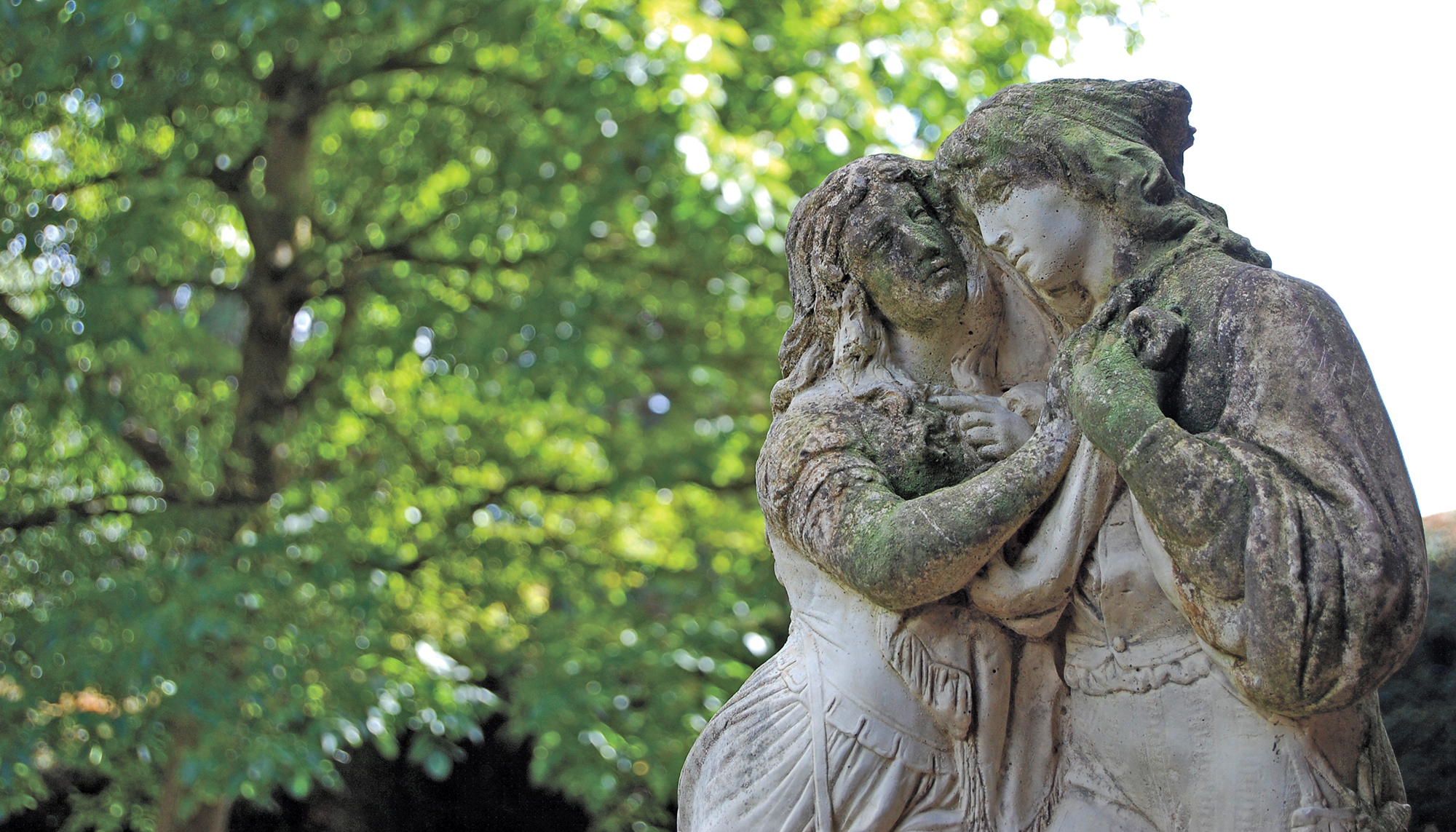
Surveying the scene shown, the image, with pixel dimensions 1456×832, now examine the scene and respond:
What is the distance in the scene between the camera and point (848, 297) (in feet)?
8.55

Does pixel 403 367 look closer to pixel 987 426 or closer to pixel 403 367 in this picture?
pixel 403 367

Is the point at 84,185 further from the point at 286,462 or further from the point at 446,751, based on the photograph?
the point at 446,751

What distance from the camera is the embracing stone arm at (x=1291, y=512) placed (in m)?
1.88

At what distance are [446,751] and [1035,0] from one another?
4.60 meters

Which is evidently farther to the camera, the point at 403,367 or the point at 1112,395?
the point at 403,367

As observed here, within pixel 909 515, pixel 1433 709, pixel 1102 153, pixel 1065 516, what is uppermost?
pixel 1102 153

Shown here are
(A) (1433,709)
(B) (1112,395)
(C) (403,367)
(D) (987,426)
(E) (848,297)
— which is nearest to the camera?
(B) (1112,395)

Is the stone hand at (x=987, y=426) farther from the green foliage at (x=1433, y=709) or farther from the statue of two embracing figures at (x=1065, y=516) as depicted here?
the green foliage at (x=1433, y=709)

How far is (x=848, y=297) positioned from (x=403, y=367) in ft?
16.4

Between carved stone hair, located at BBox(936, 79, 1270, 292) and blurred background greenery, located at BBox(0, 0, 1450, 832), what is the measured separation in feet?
10.0

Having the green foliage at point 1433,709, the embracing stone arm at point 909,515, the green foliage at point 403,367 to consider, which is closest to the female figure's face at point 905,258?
the embracing stone arm at point 909,515

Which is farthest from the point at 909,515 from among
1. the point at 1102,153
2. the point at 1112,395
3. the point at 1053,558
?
the point at 1102,153

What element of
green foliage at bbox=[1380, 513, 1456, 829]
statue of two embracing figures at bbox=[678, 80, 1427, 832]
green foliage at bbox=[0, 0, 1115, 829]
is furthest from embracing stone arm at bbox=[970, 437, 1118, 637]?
green foliage at bbox=[0, 0, 1115, 829]

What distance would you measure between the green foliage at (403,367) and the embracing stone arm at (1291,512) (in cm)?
355
